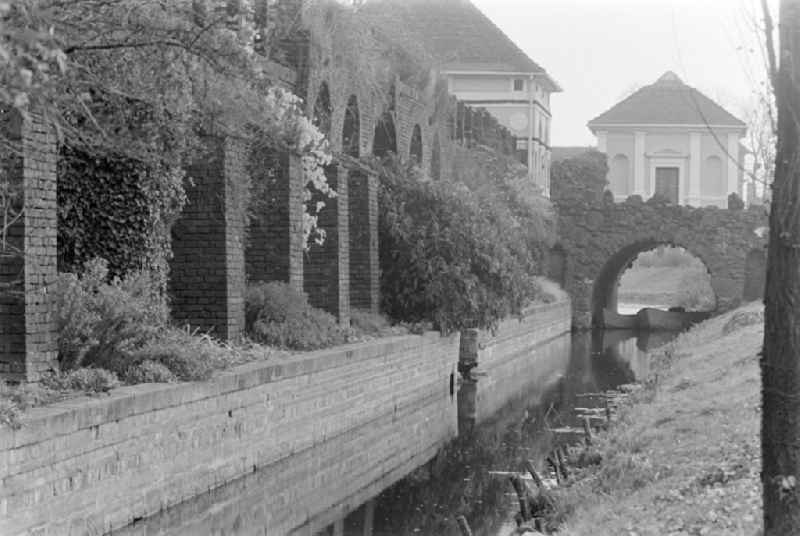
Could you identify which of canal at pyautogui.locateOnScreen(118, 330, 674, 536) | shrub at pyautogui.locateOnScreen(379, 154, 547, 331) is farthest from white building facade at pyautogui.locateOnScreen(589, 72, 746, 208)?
shrub at pyautogui.locateOnScreen(379, 154, 547, 331)

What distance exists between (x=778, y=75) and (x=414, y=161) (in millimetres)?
21109

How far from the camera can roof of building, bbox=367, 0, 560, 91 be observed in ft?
189

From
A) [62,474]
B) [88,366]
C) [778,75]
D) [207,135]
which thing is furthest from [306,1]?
[778,75]

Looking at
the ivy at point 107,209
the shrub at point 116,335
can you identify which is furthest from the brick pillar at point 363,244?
the shrub at point 116,335

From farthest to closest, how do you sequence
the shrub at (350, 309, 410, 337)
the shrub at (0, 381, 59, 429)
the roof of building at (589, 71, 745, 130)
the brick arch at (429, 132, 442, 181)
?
the roof of building at (589, 71, 745, 130) → the brick arch at (429, 132, 442, 181) → the shrub at (350, 309, 410, 337) → the shrub at (0, 381, 59, 429)

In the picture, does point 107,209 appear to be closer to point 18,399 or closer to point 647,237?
point 18,399

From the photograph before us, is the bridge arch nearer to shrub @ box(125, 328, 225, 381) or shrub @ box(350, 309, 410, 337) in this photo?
shrub @ box(350, 309, 410, 337)

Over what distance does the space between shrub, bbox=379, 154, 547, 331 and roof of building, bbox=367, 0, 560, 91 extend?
28.7 m

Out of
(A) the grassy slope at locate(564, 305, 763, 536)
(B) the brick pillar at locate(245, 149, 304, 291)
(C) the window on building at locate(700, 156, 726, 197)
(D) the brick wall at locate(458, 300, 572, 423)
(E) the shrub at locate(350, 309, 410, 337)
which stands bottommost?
(D) the brick wall at locate(458, 300, 572, 423)

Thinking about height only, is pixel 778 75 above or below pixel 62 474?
above

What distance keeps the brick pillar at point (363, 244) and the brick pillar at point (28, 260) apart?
12915mm

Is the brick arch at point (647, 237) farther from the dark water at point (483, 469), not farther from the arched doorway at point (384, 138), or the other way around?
the arched doorway at point (384, 138)

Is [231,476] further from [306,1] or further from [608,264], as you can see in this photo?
[608,264]

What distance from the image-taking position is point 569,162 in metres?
55.2
